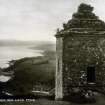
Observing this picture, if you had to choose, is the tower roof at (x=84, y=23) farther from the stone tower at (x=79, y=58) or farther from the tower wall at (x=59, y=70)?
the tower wall at (x=59, y=70)

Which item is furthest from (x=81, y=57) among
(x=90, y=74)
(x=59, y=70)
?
(x=59, y=70)

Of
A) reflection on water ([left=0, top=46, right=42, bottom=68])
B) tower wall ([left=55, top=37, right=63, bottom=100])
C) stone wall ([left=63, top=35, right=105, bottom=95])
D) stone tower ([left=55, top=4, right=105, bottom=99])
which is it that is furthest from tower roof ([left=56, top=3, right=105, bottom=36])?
reflection on water ([left=0, top=46, right=42, bottom=68])

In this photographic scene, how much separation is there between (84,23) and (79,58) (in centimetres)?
146

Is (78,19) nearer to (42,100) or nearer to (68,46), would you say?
(68,46)

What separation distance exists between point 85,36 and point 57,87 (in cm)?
228

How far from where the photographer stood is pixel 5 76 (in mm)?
12234

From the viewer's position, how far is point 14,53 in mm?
12320

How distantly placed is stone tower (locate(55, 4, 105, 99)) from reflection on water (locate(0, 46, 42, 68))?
1.17 m

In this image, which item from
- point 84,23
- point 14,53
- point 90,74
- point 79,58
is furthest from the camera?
point 14,53

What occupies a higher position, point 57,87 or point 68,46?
point 68,46

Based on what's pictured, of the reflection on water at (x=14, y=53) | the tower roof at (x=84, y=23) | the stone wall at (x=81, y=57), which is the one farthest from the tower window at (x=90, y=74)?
the reflection on water at (x=14, y=53)

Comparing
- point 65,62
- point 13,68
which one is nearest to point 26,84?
point 13,68

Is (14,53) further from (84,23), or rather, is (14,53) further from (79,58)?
(84,23)

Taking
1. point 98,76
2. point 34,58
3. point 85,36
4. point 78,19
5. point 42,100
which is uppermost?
point 78,19
